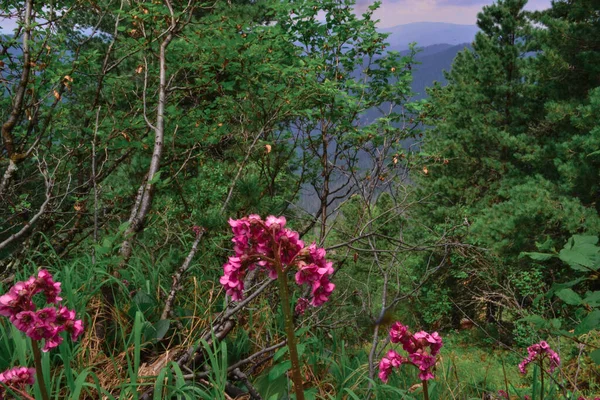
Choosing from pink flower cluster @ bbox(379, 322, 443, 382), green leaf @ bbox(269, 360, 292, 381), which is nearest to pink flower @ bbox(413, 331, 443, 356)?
pink flower cluster @ bbox(379, 322, 443, 382)

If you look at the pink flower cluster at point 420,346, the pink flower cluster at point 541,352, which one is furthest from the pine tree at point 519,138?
the pink flower cluster at point 420,346

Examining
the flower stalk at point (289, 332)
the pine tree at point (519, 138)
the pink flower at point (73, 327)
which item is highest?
the flower stalk at point (289, 332)

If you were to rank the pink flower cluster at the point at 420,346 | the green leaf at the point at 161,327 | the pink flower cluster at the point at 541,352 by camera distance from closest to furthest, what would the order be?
the pink flower cluster at the point at 420,346, the green leaf at the point at 161,327, the pink flower cluster at the point at 541,352

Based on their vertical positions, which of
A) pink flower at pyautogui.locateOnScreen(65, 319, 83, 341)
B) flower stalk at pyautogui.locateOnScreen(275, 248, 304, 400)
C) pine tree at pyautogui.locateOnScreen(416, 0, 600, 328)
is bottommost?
pine tree at pyautogui.locateOnScreen(416, 0, 600, 328)

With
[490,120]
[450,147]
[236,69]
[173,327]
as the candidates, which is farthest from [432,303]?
[173,327]

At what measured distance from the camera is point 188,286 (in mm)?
2832

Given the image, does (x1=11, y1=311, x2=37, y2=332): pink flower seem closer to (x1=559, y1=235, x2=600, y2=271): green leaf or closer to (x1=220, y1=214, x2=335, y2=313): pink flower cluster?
(x1=220, y1=214, x2=335, y2=313): pink flower cluster

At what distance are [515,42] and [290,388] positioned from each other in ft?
49.0

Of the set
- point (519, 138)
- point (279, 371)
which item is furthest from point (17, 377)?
point (519, 138)

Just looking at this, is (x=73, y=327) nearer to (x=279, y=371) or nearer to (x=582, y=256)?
(x=279, y=371)

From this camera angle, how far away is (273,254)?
1104mm

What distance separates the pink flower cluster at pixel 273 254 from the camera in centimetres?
108

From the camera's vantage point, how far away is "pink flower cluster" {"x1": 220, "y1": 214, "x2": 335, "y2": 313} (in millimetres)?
1079

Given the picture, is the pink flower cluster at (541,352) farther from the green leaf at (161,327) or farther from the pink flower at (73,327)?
the pink flower at (73,327)
